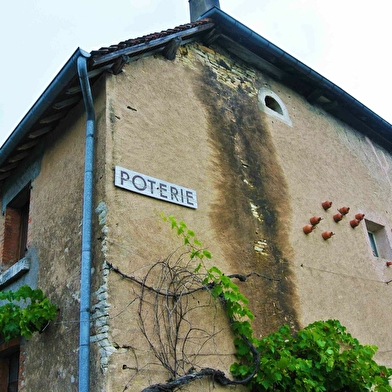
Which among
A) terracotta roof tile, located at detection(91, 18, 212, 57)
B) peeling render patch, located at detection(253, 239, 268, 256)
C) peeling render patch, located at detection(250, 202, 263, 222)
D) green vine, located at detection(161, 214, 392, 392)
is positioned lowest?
green vine, located at detection(161, 214, 392, 392)

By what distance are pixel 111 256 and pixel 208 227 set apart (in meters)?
1.40

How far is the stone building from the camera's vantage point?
14.8 feet

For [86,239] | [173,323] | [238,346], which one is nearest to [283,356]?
[238,346]

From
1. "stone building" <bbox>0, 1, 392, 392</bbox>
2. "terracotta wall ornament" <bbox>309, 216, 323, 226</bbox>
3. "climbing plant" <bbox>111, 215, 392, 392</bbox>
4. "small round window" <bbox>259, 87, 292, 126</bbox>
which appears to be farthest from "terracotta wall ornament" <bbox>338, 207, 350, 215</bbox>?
"climbing plant" <bbox>111, 215, 392, 392</bbox>

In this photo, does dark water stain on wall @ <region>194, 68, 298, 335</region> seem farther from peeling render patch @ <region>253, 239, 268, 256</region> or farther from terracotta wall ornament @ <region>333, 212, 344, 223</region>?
terracotta wall ornament @ <region>333, 212, 344, 223</region>

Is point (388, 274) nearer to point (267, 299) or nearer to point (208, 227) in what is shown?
point (267, 299)

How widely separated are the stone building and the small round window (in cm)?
4

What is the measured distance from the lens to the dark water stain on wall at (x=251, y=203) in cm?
558

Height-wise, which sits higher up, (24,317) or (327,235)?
(327,235)

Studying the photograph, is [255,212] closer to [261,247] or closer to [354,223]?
[261,247]

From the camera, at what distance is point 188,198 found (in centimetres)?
537

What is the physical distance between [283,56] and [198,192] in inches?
139

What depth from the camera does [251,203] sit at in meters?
6.17

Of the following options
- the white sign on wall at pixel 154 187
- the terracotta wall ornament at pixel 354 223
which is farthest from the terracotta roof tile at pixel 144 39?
the terracotta wall ornament at pixel 354 223
